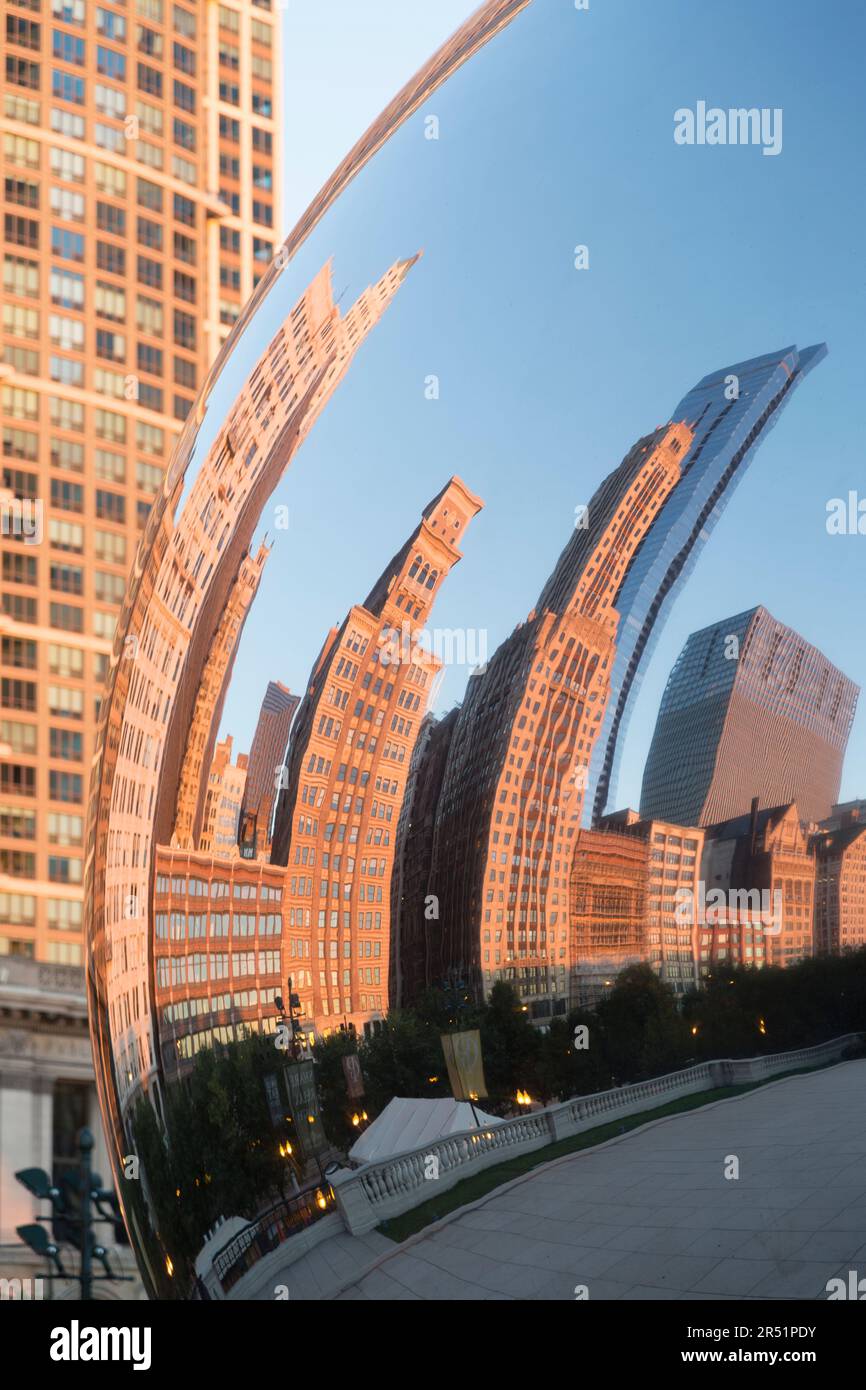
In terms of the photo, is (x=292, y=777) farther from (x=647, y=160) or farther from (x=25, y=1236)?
(x=25, y=1236)

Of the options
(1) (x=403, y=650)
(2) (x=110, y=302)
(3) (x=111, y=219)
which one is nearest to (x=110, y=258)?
(3) (x=111, y=219)

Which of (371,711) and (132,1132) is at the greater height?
(371,711)

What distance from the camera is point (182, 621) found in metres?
2.88

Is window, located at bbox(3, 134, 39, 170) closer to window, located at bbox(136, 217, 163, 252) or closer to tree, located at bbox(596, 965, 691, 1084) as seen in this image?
window, located at bbox(136, 217, 163, 252)

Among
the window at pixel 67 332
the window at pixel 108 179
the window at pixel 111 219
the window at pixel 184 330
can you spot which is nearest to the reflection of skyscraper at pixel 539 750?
the window at pixel 67 332

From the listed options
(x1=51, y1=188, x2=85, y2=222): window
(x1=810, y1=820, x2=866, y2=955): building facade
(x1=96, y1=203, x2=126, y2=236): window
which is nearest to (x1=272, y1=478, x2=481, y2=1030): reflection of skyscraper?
(x1=810, y1=820, x2=866, y2=955): building facade

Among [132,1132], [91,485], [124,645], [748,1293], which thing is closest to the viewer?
[748,1293]

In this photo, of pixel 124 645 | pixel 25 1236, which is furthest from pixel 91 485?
pixel 124 645

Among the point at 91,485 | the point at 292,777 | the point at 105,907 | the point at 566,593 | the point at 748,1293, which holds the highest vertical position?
the point at 91,485

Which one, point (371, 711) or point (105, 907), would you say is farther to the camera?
point (105, 907)

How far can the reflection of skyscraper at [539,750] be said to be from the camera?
221cm

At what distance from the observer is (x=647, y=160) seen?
2322 millimetres

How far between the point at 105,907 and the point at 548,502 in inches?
47.4

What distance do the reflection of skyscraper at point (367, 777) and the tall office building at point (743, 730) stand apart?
0.32 metres
